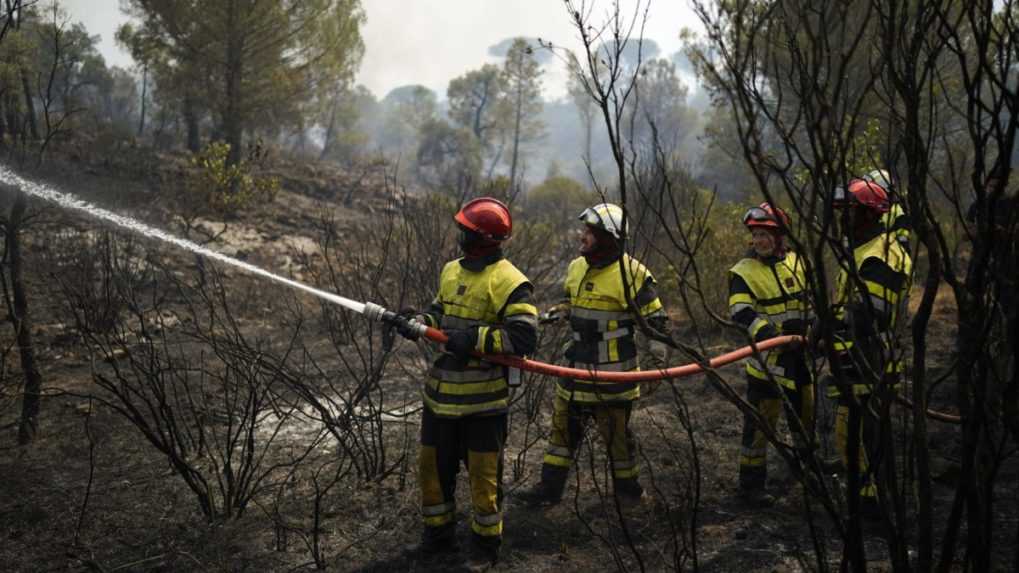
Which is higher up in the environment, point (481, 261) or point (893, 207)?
point (893, 207)

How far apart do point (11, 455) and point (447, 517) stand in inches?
123

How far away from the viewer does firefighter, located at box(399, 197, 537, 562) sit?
3242 millimetres

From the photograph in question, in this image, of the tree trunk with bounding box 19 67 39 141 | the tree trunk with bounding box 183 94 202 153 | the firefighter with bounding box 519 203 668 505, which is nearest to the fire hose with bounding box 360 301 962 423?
the firefighter with bounding box 519 203 668 505

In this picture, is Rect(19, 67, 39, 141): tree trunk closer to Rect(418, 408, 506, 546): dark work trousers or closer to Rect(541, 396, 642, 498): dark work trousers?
Rect(418, 408, 506, 546): dark work trousers

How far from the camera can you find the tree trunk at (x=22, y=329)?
4195 mm

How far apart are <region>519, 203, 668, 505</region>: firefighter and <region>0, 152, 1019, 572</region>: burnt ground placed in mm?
184

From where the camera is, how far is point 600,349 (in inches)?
152

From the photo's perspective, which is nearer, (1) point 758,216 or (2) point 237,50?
(1) point 758,216

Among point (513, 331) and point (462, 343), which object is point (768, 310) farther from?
point (462, 343)

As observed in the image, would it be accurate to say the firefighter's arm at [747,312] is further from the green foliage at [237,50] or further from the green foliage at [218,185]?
the green foliage at [237,50]

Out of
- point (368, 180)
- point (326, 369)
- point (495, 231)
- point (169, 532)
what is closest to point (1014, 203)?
point (495, 231)

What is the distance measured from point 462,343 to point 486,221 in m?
0.62

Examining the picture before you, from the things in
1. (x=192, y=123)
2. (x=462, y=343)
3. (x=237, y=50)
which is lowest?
(x=462, y=343)

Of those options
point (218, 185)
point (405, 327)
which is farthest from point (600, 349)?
point (218, 185)
